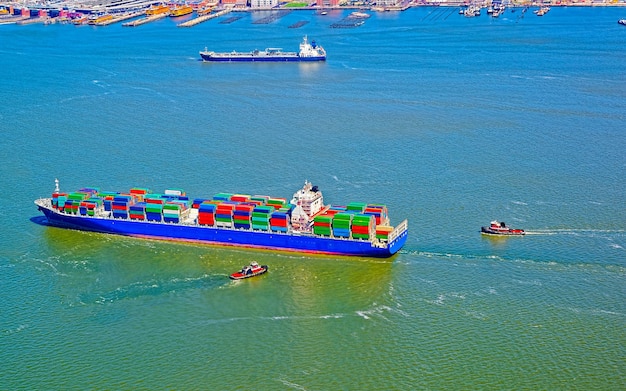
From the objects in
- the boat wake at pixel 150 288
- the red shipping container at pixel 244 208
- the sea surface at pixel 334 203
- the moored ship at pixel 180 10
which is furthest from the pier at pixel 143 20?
the boat wake at pixel 150 288

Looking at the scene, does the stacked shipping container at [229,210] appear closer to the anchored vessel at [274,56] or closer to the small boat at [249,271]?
the small boat at [249,271]

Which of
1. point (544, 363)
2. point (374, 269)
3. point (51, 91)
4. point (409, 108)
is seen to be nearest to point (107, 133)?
point (51, 91)

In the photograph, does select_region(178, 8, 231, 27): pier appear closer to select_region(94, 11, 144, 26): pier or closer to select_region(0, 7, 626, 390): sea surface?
select_region(94, 11, 144, 26): pier

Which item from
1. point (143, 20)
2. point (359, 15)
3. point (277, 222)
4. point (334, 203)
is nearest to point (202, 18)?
point (143, 20)

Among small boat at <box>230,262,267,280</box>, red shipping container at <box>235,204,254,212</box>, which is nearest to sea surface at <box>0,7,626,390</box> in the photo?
small boat at <box>230,262,267,280</box>

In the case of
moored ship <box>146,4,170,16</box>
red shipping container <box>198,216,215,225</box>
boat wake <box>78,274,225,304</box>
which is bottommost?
boat wake <box>78,274,225,304</box>

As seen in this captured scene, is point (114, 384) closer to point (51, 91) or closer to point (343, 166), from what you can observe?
point (343, 166)
